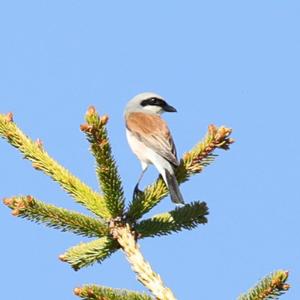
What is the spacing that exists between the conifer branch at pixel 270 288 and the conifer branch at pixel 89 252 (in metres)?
0.82

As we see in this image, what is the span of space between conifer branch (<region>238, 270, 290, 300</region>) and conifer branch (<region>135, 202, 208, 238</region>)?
79 centimetres

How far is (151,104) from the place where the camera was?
568cm

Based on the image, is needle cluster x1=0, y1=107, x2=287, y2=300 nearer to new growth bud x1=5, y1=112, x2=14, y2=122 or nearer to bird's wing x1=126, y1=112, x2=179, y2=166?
new growth bud x1=5, y1=112, x2=14, y2=122

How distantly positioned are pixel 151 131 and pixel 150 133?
0.03 m

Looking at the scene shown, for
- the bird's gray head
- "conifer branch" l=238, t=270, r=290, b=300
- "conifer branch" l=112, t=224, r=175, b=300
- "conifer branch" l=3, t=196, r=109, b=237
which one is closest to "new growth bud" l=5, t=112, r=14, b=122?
"conifer branch" l=3, t=196, r=109, b=237

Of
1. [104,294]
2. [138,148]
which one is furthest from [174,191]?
[138,148]

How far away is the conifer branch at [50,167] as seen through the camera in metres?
3.12

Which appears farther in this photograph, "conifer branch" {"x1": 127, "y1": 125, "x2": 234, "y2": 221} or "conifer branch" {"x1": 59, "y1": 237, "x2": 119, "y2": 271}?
"conifer branch" {"x1": 127, "y1": 125, "x2": 234, "y2": 221}

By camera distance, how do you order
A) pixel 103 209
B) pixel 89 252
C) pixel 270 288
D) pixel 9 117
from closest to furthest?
pixel 270 288, pixel 89 252, pixel 103 209, pixel 9 117

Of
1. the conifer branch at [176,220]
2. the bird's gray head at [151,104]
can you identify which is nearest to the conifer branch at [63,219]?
the conifer branch at [176,220]

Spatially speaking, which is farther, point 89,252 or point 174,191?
point 174,191

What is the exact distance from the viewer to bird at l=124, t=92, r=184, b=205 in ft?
13.9

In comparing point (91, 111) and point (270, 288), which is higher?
point (91, 111)

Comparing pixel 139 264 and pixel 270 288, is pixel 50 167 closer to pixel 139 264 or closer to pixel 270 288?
pixel 139 264
